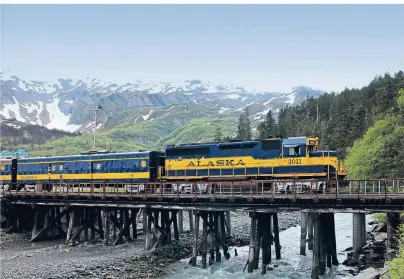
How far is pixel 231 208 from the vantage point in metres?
33.2

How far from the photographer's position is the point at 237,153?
3928 cm

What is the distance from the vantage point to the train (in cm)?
3588

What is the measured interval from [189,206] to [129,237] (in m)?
13.7

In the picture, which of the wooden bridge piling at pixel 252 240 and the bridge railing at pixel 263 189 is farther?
the wooden bridge piling at pixel 252 240

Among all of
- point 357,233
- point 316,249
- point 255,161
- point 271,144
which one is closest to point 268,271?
point 316,249

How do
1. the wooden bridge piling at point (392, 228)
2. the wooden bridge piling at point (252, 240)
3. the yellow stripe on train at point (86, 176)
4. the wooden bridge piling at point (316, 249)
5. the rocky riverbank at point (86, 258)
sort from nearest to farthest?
the wooden bridge piling at point (316, 249), the wooden bridge piling at point (392, 228), the wooden bridge piling at point (252, 240), the rocky riverbank at point (86, 258), the yellow stripe on train at point (86, 176)

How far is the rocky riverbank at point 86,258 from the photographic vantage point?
34375 millimetres

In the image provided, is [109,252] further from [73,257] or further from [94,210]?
[94,210]

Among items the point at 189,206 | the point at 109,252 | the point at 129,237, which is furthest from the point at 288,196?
the point at 129,237

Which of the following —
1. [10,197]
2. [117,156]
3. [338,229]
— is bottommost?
[338,229]

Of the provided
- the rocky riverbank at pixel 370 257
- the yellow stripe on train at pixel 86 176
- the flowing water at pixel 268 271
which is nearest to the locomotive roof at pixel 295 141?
the flowing water at pixel 268 271

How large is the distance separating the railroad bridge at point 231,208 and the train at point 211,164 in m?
1.10

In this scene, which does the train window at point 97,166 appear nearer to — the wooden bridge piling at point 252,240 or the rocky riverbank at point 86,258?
the rocky riverbank at point 86,258

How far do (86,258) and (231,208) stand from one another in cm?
1329
